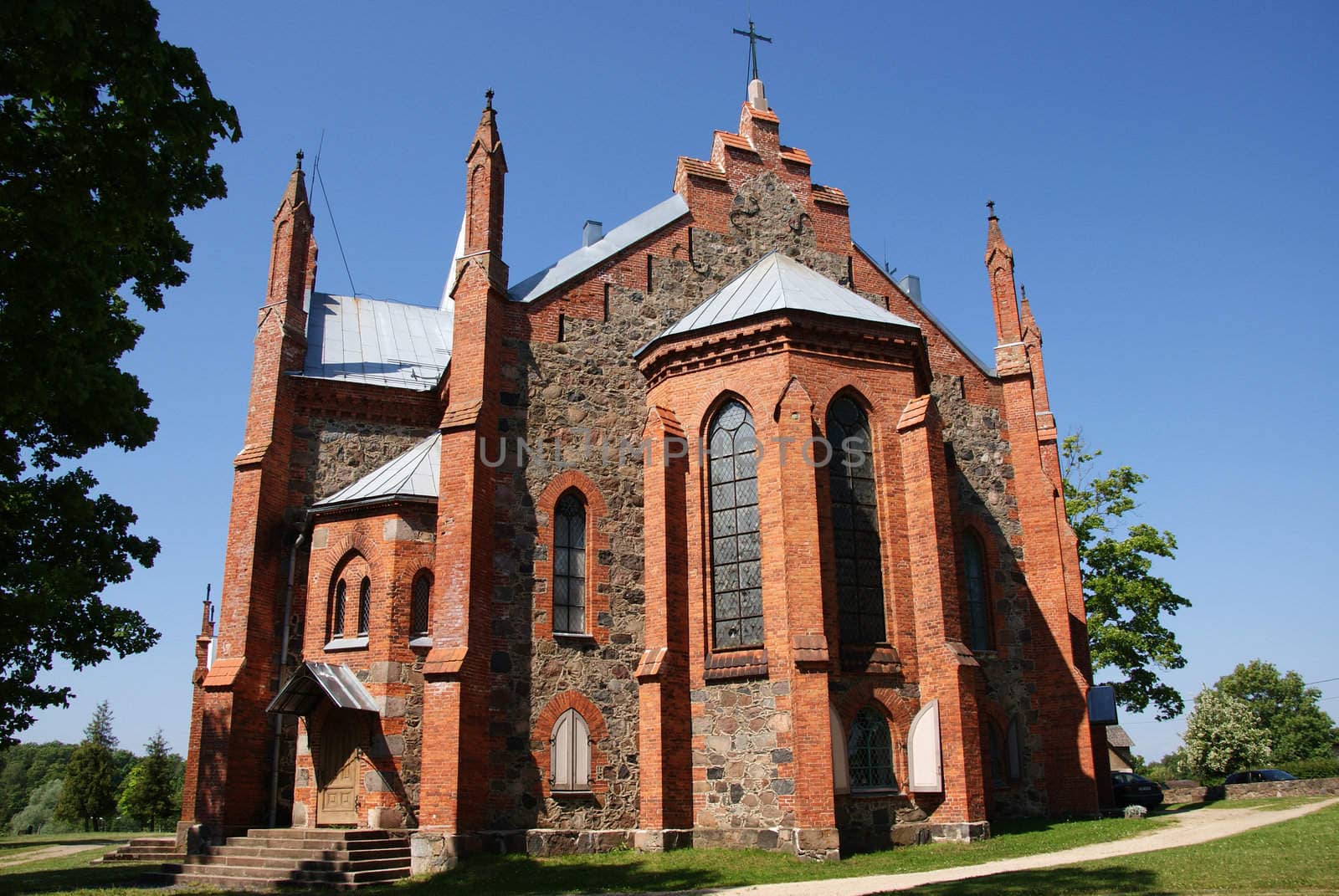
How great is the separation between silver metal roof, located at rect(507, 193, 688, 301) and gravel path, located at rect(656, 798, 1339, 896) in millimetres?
11954

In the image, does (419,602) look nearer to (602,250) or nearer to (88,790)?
(602,250)

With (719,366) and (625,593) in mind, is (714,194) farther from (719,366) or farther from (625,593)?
(625,593)

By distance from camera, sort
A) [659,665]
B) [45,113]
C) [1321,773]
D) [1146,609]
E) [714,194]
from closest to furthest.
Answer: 1. [45,113]
2. [659,665]
3. [714,194]
4. [1146,609]
5. [1321,773]

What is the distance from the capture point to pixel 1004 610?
21359 millimetres

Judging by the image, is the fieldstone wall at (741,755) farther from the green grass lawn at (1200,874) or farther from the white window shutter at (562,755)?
the green grass lawn at (1200,874)

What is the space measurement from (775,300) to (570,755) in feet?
30.0

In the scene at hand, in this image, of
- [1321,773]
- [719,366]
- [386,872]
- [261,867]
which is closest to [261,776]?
[261,867]

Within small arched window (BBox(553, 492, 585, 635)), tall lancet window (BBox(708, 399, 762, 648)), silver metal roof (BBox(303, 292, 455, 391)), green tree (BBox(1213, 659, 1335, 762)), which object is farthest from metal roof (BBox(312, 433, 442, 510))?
green tree (BBox(1213, 659, 1335, 762))

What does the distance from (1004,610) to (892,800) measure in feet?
20.1

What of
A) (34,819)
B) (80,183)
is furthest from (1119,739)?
(34,819)

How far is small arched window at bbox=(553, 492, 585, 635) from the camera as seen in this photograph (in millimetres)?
18594

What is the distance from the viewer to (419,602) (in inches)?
774

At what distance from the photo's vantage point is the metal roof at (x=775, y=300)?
19119mm

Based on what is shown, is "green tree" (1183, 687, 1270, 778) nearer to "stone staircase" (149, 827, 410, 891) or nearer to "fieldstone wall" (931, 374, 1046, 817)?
"fieldstone wall" (931, 374, 1046, 817)
